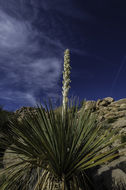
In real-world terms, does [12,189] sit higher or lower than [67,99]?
lower

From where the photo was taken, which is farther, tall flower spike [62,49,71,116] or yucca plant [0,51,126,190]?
tall flower spike [62,49,71,116]

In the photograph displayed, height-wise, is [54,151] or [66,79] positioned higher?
[66,79]

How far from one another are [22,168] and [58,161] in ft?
2.21

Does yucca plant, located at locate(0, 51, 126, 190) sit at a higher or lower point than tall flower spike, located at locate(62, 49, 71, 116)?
lower

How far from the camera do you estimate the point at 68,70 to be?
2.55m

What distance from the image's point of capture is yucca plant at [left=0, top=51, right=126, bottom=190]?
→ 5.25 ft

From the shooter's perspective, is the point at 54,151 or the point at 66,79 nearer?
the point at 54,151

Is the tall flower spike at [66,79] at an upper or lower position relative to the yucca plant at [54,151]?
upper

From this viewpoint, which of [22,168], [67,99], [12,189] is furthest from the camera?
[67,99]

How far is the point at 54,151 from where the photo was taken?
5.67 feet

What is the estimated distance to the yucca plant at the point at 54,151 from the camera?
1600 mm

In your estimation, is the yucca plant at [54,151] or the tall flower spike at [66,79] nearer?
the yucca plant at [54,151]

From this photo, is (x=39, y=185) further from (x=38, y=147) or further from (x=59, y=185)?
(x=38, y=147)

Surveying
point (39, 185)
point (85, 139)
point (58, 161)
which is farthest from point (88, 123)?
point (39, 185)
